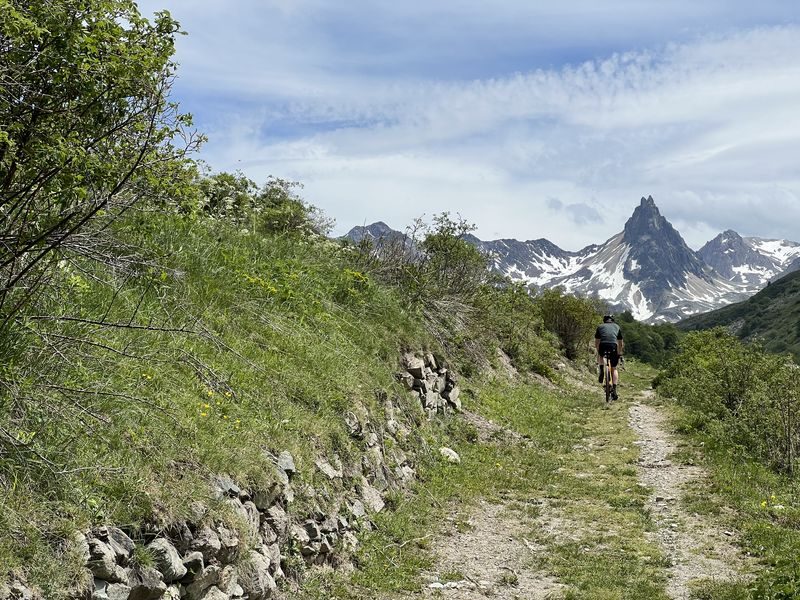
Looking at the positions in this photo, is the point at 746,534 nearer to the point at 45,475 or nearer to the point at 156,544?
the point at 156,544

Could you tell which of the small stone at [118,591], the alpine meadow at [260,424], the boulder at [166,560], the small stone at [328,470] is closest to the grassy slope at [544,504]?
the alpine meadow at [260,424]

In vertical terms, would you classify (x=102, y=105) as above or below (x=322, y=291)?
above

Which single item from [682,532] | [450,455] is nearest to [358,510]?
[450,455]

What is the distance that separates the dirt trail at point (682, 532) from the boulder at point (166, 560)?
5142mm

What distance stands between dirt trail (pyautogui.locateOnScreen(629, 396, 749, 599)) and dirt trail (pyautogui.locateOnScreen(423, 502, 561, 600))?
5.17 feet

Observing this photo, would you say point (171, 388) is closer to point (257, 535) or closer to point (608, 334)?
point (257, 535)

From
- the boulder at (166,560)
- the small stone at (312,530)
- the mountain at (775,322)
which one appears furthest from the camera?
the mountain at (775,322)

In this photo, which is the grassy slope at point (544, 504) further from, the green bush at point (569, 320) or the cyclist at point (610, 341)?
the green bush at point (569, 320)

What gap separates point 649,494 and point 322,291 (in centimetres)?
719

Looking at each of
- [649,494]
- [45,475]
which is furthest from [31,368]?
[649,494]

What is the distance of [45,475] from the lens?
4.86m

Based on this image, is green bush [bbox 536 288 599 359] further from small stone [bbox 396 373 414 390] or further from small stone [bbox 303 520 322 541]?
small stone [bbox 303 520 322 541]

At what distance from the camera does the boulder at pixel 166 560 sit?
16.5 feet

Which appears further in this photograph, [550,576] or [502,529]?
[502,529]
